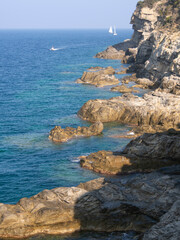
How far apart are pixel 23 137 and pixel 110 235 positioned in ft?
111

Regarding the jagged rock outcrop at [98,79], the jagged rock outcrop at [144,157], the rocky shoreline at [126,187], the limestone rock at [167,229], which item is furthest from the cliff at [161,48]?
the limestone rock at [167,229]

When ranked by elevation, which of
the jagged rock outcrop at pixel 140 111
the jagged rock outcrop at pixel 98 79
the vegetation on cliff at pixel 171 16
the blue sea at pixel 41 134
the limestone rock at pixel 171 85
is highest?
the vegetation on cliff at pixel 171 16

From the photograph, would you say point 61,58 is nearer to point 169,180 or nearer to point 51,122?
point 51,122

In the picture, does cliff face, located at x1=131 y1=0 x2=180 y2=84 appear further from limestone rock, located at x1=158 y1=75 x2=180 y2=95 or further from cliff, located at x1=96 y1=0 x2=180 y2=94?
limestone rock, located at x1=158 y1=75 x2=180 y2=95

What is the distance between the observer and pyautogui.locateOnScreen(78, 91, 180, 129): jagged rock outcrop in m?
65.4

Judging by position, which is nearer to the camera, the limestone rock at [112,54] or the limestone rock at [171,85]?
the limestone rock at [171,85]

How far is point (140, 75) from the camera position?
365 feet

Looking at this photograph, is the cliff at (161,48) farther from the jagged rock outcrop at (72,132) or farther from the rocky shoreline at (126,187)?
the jagged rock outcrop at (72,132)

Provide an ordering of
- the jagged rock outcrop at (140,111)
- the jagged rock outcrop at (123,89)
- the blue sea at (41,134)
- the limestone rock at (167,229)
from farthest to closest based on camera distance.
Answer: the jagged rock outcrop at (123,89) < the jagged rock outcrop at (140,111) < the blue sea at (41,134) < the limestone rock at (167,229)

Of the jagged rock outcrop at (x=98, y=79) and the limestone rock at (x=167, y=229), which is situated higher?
the jagged rock outcrop at (x=98, y=79)

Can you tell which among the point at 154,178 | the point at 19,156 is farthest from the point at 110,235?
the point at 19,156

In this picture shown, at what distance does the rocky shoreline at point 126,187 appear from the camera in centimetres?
3294

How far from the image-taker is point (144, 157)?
48.2 metres

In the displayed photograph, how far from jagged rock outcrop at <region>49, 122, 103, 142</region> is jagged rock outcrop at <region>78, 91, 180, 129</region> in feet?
21.5
